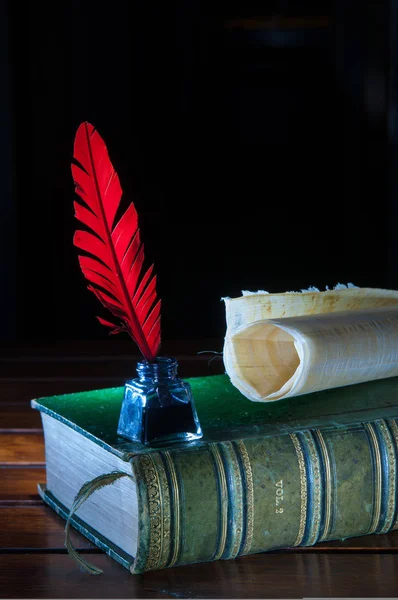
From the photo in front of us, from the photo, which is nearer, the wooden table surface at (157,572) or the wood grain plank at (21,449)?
the wooden table surface at (157,572)

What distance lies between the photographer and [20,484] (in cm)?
99

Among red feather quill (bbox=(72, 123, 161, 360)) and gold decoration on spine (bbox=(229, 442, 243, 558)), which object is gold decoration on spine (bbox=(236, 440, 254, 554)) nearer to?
gold decoration on spine (bbox=(229, 442, 243, 558))

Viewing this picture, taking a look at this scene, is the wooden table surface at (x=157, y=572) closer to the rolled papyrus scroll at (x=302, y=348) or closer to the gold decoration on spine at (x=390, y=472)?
the gold decoration on spine at (x=390, y=472)

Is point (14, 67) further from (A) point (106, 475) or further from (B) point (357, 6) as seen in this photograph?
(A) point (106, 475)

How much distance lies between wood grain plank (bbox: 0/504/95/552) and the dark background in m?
2.06

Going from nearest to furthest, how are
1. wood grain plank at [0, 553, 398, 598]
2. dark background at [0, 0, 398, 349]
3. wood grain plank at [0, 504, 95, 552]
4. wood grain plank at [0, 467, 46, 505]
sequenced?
wood grain plank at [0, 553, 398, 598]
wood grain plank at [0, 504, 95, 552]
wood grain plank at [0, 467, 46, 505]
dark background at [0, 0, 398, 349]

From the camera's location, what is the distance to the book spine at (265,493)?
2.45 feet

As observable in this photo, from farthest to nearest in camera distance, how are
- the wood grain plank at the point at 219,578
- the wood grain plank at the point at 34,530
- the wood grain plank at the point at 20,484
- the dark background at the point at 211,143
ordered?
the dark background at the point at 211,143
the wood grain plank at the point at 20,484
the wood grain plank at the point at 34,530
the wood grain plank at the point at 219,578

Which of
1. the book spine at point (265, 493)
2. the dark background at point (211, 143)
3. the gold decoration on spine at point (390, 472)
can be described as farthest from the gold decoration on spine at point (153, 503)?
the dark background at point (211, 143)

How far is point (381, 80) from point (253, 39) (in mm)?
459

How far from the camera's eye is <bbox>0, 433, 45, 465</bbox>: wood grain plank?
105 cm

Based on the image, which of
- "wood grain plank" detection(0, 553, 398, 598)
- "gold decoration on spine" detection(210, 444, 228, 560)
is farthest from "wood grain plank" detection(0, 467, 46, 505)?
"gold decoration on spine" detection(210, 444, 228, 560)

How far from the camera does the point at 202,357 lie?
1.54m

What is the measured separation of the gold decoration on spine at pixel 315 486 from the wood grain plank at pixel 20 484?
0.96ft
